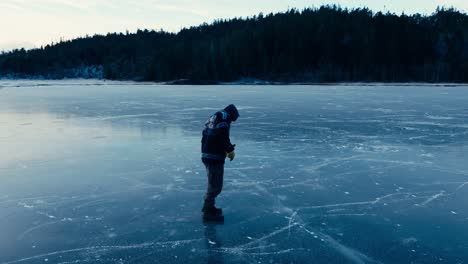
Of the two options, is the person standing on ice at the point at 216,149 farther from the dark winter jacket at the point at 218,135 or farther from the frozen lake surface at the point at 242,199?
the frozen lake surface at the point at 242,199

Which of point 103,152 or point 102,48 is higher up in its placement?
point 102,48

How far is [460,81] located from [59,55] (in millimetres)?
117231

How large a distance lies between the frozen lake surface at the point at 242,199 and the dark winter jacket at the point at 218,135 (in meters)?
0.78

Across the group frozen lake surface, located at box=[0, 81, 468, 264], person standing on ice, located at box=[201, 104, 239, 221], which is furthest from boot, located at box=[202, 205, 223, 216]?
frozen lake surface, located at box=[0, 81, 468, 264]

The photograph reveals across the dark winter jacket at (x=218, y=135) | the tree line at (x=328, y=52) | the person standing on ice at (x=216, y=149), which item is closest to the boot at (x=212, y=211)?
the person standing on ice at (x=216, y=149)

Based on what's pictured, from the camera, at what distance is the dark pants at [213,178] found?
4945 millimetres

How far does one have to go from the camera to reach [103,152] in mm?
8812

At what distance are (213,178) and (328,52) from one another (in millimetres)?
89929

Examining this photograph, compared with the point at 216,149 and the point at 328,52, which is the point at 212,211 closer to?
the point at 216,149

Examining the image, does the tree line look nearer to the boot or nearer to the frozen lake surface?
the frozen lake surface

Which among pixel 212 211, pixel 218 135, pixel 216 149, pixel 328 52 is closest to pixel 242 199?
pixel 212 211

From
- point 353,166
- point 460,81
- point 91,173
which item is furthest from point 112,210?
point 460,81

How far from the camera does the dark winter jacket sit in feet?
15.6

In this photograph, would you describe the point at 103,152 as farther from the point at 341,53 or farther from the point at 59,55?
the point at 59,55
